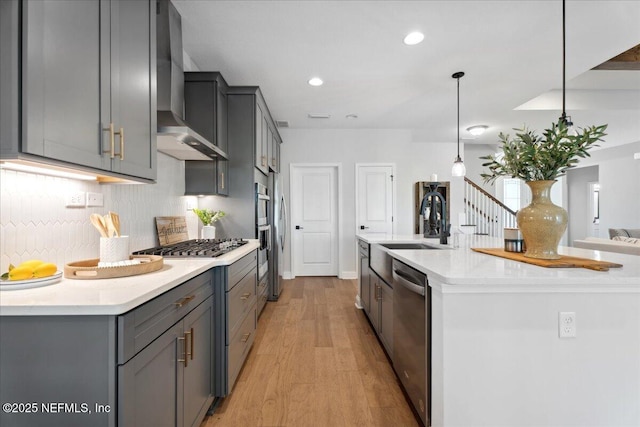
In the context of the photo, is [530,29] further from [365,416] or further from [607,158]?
[607,158]

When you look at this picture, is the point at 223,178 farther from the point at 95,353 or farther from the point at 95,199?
the point at 95,353

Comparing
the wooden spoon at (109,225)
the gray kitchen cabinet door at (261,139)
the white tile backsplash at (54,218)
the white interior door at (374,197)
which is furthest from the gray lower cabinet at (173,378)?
the white interior door at (374,197)

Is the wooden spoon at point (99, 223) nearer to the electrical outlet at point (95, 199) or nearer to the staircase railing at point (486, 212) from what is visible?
the electrical outlet at point (95, 199)

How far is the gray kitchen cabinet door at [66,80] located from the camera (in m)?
0.95

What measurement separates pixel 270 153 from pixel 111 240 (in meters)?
3.00

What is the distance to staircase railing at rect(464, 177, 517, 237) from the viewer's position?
6.26 metres

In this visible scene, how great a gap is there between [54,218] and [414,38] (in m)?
2.81

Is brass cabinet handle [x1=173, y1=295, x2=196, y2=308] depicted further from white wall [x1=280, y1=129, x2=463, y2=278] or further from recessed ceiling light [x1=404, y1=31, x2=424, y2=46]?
white wall [x1=280, y1=129, x2=463, y2=278]

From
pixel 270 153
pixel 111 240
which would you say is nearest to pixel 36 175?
pixel 111 240

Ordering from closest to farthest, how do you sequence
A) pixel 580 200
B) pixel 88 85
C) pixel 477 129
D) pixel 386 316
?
pixel 88 85, pixel 386 316, pixel 477 129, pixel 580 200

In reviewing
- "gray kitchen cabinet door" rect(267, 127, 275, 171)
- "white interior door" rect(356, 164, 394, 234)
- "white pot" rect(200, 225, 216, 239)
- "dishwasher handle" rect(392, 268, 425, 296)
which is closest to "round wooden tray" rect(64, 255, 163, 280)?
"dishwasher handle" rect(392, 268, 425, 296)

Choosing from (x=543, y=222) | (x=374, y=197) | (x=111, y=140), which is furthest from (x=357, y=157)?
(x=111, y=140)

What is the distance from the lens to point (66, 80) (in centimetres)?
109

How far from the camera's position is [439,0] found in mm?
2148
